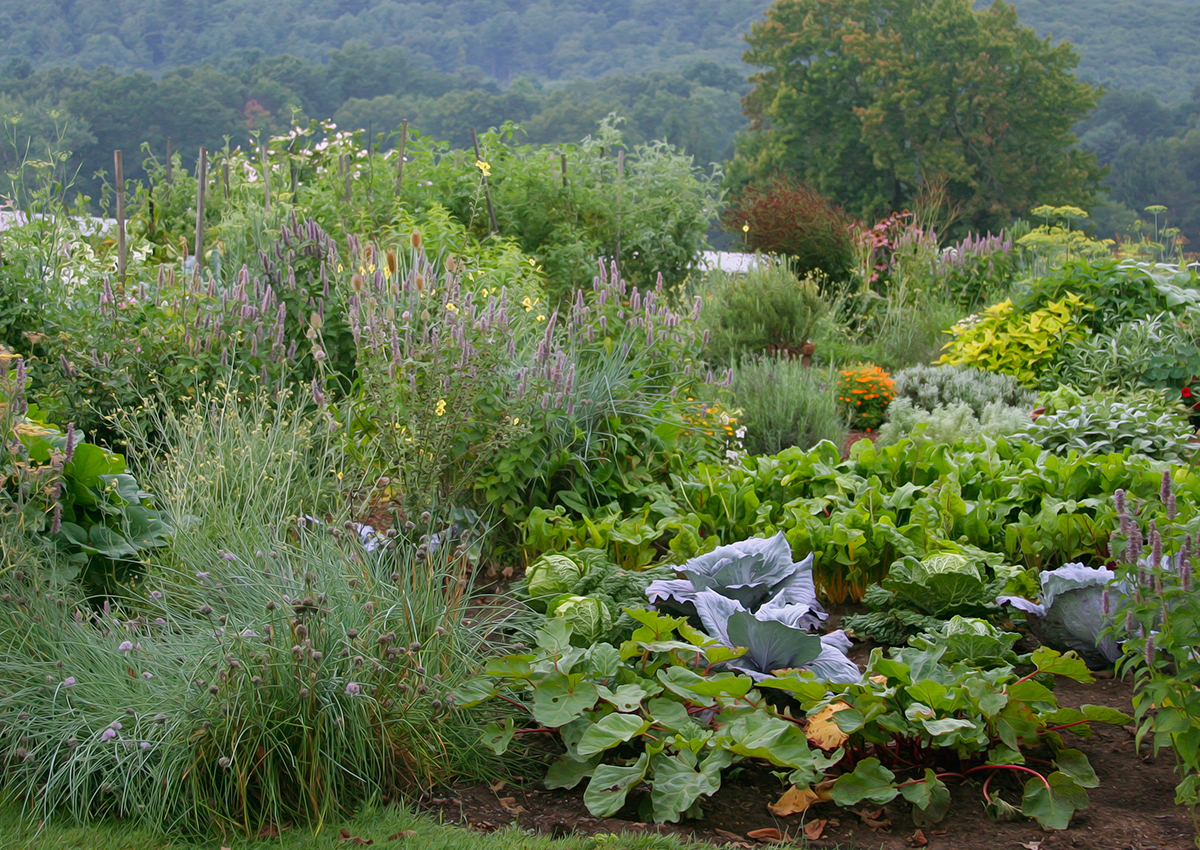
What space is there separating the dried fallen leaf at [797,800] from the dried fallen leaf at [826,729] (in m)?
0.12

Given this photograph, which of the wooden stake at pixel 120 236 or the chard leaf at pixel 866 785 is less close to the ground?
the wooden stake at pixel 120 236

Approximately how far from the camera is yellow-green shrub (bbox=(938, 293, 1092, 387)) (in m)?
7.68

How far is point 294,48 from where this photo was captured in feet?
165

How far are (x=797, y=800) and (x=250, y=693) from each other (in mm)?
1420

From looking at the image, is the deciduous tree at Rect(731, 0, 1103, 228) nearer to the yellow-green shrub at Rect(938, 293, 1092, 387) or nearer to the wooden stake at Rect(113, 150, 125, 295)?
the yellow-green shrub at Rect(938, 293, 1092, 387)

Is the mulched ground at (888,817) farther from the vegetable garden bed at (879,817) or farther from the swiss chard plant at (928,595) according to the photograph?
the swiss chard plant at (928,595)

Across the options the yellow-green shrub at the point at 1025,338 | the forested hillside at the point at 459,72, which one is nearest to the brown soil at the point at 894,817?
the yellow-green shrub at the point at 1025,338

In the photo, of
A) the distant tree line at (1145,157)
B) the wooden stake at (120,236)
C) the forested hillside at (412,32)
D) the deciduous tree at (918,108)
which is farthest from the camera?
the forested hillside at (412,32)

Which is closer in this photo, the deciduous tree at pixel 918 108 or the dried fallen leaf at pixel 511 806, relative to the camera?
the dried fallen leaf at pixel 511 806

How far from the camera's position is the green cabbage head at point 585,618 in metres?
2.98

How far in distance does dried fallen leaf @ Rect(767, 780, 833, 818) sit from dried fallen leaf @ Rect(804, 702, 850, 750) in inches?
4.6

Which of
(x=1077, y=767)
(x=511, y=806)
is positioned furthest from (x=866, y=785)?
(x=511, y=806)

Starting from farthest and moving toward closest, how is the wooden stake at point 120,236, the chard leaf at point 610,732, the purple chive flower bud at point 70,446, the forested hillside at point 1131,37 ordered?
the forested hillside at point 1131,37 → the wooden stake at point 120,236 → the purple chive flower bud at point 70,446 → the chard leaf at point 610,732

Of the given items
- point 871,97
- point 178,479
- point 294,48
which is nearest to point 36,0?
point 294,48
